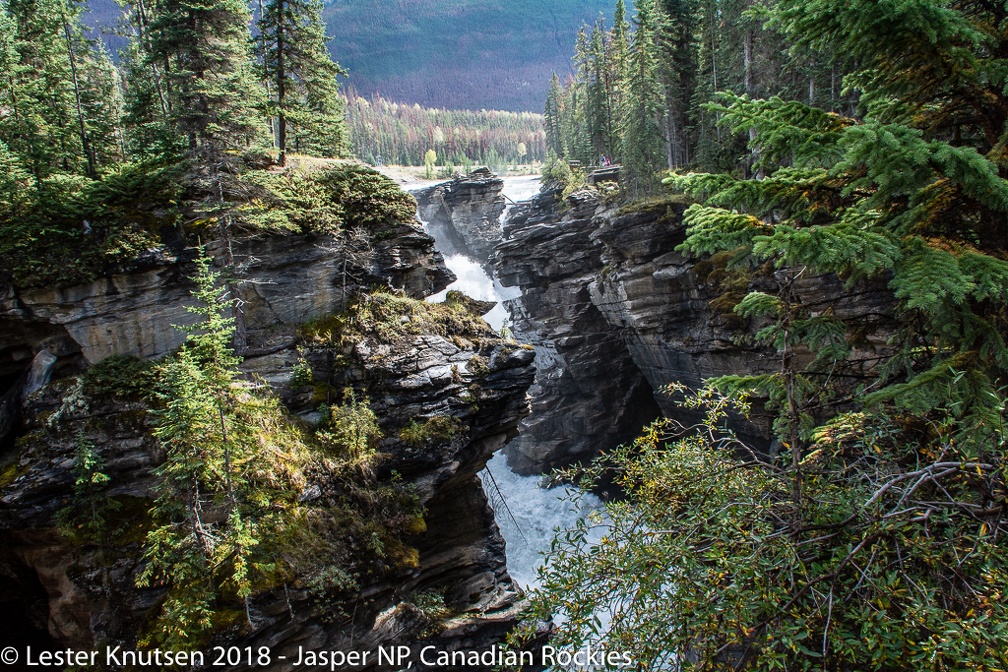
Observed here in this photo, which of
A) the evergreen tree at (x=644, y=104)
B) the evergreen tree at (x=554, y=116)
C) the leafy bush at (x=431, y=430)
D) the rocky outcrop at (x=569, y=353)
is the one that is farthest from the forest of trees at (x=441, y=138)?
the leafy bush at (x=431, y=430)

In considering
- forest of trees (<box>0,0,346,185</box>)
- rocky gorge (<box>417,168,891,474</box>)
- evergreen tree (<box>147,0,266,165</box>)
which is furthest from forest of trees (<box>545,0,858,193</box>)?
evergreen tree (<box>147,0,266,165</box>)

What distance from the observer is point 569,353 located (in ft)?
91.8

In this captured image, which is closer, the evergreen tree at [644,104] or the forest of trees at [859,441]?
the forest of trees at [859,441]

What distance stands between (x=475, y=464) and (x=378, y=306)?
18.8ft

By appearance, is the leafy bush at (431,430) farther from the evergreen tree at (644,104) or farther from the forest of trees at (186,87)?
the evergreen tree at (644,104)

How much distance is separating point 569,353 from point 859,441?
23.4 m

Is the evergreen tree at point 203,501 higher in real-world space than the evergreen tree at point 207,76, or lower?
lower

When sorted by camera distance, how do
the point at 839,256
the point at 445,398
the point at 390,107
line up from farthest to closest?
the point at 390,107 → the point at 445,398 → the point at 839,256

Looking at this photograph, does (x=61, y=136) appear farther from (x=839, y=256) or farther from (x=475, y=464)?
(x=839, y=256)

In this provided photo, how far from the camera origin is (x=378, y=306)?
48.2 feet

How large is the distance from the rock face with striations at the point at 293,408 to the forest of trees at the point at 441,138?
7352cm

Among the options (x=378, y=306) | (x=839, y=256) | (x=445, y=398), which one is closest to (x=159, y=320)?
(x=378, y=306)

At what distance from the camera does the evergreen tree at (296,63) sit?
A: 1523 cm

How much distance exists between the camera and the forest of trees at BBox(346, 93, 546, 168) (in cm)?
10038
